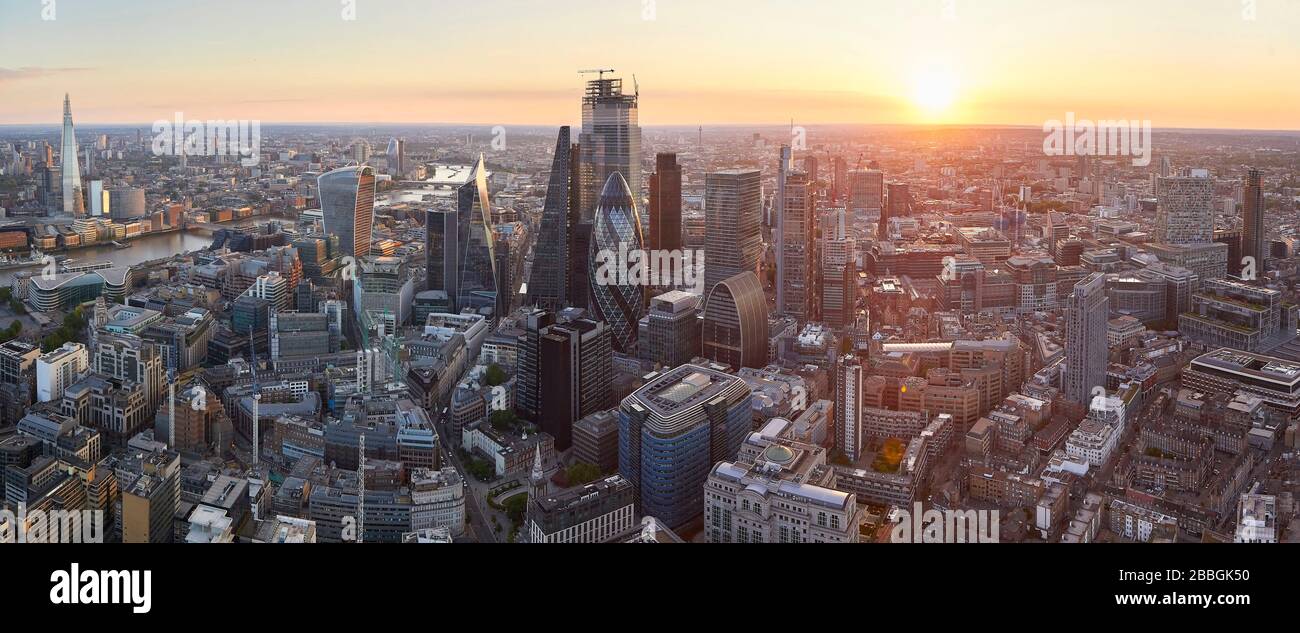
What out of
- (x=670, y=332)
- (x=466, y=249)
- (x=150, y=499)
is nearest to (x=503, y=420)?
(x=670, y=332)

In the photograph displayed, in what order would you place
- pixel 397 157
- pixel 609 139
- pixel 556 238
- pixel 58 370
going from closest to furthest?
pixel 58 370 → pixel 556 238 → pixel 609 139 → pixel 397 157

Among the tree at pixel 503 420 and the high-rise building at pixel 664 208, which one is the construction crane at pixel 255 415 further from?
the high-rise building at pixel 664 208

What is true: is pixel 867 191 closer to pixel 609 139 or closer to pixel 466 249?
pixel 609 139

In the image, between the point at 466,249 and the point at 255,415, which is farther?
the point at 466,249

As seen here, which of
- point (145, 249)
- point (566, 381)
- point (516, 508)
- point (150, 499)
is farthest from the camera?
point (145, 249)

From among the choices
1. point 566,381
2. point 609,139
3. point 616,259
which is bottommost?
point 566,381

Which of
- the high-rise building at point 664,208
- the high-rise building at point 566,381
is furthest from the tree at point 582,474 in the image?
the high-rise building at point 664,208
